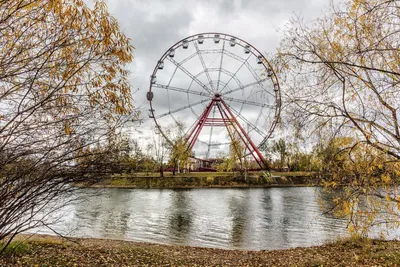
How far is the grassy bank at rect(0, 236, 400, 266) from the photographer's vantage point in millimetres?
6577

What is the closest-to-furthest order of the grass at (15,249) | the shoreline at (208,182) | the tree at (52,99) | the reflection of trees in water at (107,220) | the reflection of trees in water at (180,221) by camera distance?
the tree at (52,99) → the grass at (15,249) → the reflection of trees in water at (180,221) → the reflection of trees in water at (107,220) → the shoreline at (208,182)

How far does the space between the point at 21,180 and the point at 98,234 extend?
34.6 feet

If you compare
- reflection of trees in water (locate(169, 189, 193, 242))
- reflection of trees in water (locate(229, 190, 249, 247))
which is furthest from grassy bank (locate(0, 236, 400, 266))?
reflection of trees in water (locate(169, 189, 193, 242))

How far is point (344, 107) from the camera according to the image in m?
4.13

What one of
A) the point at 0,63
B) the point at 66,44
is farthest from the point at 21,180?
the point at 66,44

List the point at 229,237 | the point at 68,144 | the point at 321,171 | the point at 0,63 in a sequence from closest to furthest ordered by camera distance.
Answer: the point at 0,63, the point at 68,144, the point at 321,171, the point at 229,237

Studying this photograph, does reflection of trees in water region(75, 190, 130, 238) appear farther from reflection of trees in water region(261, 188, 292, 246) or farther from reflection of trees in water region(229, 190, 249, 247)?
reflection of trees in water region(261, 188, 292, 246)

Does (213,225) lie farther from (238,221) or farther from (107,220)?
(107,220)

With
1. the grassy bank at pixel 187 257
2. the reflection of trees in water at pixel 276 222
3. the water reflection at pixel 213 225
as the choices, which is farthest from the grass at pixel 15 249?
the reflection of trees in water at pixel 276 222

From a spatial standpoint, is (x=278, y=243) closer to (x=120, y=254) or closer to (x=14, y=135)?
(x=120, y=254)

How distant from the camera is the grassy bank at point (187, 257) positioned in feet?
21.6

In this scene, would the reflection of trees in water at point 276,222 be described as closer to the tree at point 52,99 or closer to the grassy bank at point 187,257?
the grassy bank at point 187,257

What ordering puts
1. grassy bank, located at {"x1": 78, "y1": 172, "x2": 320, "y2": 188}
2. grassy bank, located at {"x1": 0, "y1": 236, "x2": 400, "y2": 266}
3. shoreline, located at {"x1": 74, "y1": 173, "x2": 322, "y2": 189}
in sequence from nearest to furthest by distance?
grassy bank, located at {"x1": 0, "y1": 236, "x2": 400, "y2": 266}
shoreline, located at {"x1": 74, "y1": 173, "x2": 322, "y2": 189}
grassy bank, located at {"x1": 78, "y1": 172, "x2": 320, "y2": 188}

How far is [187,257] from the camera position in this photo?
323 inches
